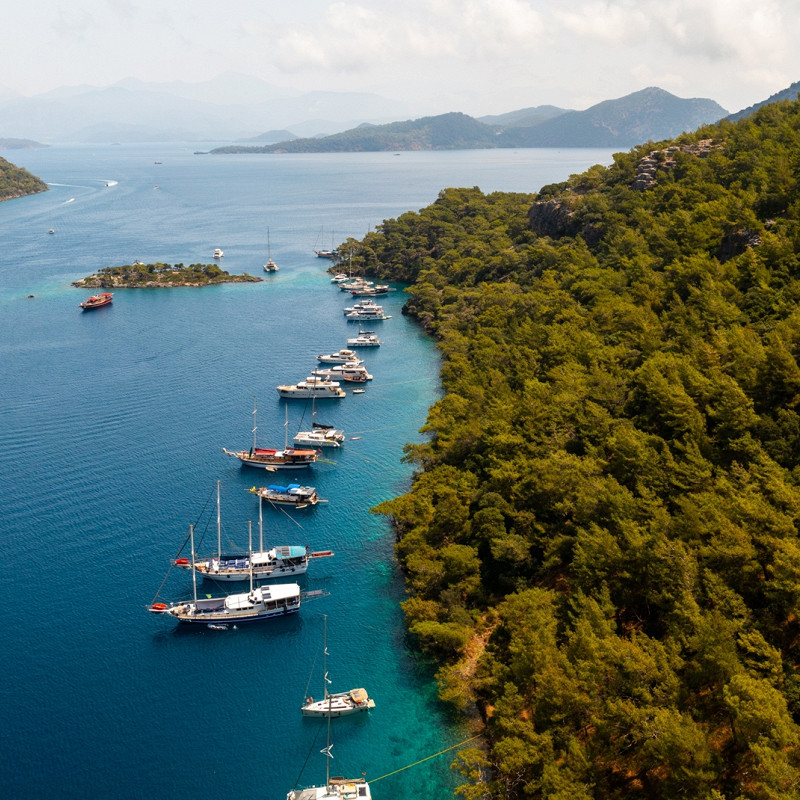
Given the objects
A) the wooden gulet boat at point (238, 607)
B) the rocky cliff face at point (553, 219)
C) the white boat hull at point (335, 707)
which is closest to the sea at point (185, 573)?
the white boat hull at point (335, 707)

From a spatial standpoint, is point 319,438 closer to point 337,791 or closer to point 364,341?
point 364,341

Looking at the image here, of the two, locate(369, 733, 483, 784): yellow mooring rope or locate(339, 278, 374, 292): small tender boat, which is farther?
locate(339, 278, 374, 292): small tender boat

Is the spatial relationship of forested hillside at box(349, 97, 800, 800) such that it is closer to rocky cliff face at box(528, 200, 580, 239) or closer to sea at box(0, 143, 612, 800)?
sea at box(0, 143, 612, 800)

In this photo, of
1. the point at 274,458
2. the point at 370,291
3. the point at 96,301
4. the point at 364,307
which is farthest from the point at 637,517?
the point at 96,301

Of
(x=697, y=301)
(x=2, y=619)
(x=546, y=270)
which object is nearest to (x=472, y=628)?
(x=2, y=619)

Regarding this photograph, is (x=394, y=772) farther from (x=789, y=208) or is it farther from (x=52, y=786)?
(x=789, y=208)

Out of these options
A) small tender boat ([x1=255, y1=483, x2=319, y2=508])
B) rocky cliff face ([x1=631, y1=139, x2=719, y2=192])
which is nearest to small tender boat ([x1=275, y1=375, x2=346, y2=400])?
small tender boat ([x1=255, y1=483, x2=319, y2=508])
